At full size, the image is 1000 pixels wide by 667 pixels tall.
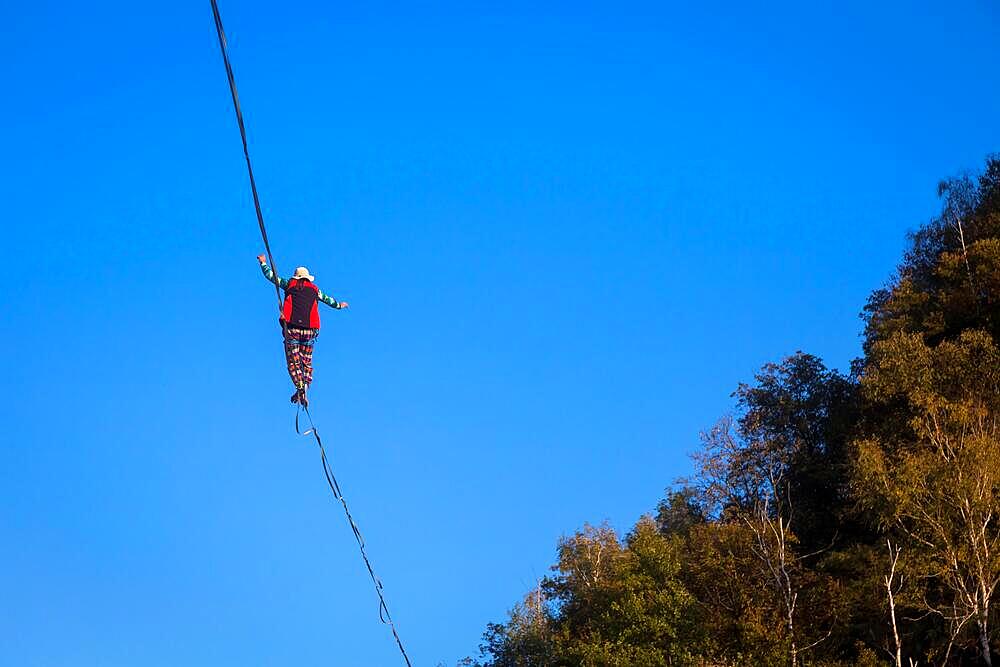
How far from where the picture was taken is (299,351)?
68.0ft

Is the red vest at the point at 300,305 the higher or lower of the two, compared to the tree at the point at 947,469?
higher

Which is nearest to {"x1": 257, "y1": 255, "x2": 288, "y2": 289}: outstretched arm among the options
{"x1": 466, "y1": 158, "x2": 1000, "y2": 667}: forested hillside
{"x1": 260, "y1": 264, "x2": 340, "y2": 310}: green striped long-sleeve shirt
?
{"x1": 260, "y1": 264, "x2": 340, "y2": 310}: green striped long-sleeve shirt

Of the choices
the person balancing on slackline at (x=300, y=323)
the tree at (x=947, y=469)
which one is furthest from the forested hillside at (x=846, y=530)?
the person balancing on slackline at (x=300, y=323)

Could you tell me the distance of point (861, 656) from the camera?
113 ft

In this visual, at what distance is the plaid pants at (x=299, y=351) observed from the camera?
2053 cm

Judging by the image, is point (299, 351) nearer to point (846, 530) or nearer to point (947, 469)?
point (947, 469)

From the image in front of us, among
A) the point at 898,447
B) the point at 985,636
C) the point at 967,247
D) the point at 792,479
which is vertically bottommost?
the point at 985,636

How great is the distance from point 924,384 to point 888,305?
685 cm

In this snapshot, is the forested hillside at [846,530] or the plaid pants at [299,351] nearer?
the plaid pants at [299,351]

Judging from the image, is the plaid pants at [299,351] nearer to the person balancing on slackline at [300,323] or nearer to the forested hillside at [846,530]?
the person balancing on slackline at [300,323]

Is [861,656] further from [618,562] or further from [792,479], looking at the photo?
[792,479]

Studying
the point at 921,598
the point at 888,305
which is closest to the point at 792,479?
the point at 888,305

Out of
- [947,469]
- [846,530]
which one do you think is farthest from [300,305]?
[846,530]

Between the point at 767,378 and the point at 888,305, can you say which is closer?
the point at 888,305
